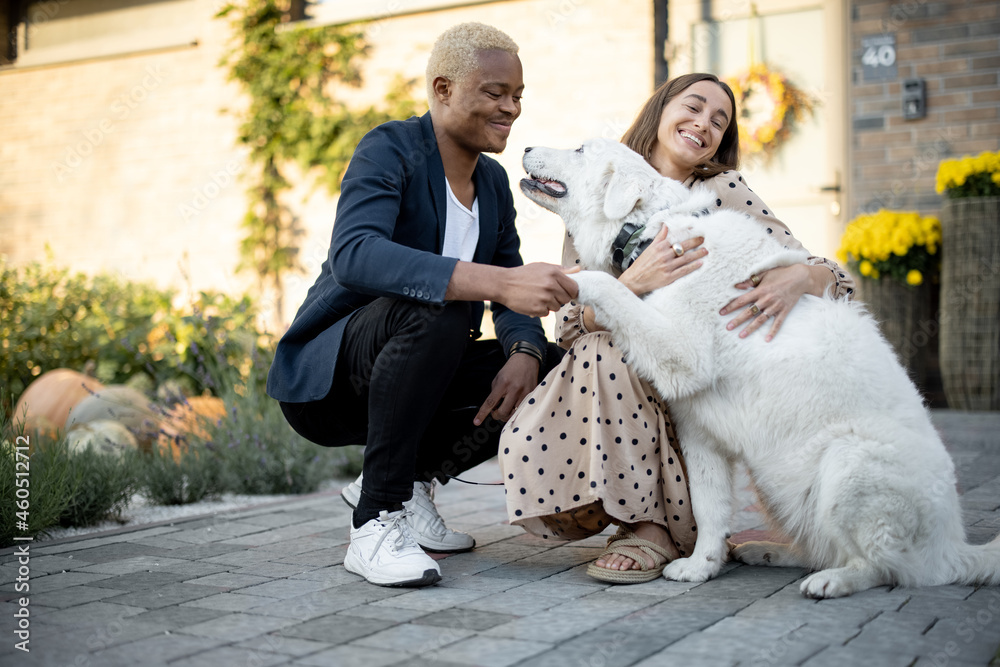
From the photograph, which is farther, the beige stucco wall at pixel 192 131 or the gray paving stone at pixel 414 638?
the beige stucco wall at pixel 192 131

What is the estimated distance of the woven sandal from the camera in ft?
7.89

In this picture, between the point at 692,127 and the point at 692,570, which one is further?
the point at 692,127

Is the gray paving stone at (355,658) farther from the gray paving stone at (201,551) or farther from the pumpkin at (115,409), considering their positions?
the pumpkin at (115,409)

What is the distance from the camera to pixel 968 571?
2.29 m

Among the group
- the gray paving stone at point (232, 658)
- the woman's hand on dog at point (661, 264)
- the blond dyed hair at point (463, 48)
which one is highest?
the blond dyed hair at point (463, 48)

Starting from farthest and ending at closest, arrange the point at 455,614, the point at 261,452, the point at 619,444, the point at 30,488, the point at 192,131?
the point at 192,131, the point at 261,452, the point at 30,488, the point at 619,444, the point at 455,614

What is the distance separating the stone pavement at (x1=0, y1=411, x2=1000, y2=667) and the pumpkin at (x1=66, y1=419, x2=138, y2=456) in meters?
1.48

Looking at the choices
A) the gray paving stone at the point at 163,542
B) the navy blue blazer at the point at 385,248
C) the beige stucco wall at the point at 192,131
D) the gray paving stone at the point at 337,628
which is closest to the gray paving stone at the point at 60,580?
the gray paving stone at the point at 163,542

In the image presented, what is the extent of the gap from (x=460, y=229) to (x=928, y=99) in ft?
15.7

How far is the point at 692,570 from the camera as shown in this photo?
2.43 meters

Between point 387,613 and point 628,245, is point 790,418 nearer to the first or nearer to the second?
point 628,245

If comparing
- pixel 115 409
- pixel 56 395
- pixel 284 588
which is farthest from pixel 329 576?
pixel 56 395

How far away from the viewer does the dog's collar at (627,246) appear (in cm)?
265

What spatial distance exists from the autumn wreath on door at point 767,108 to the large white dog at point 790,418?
4515mm
